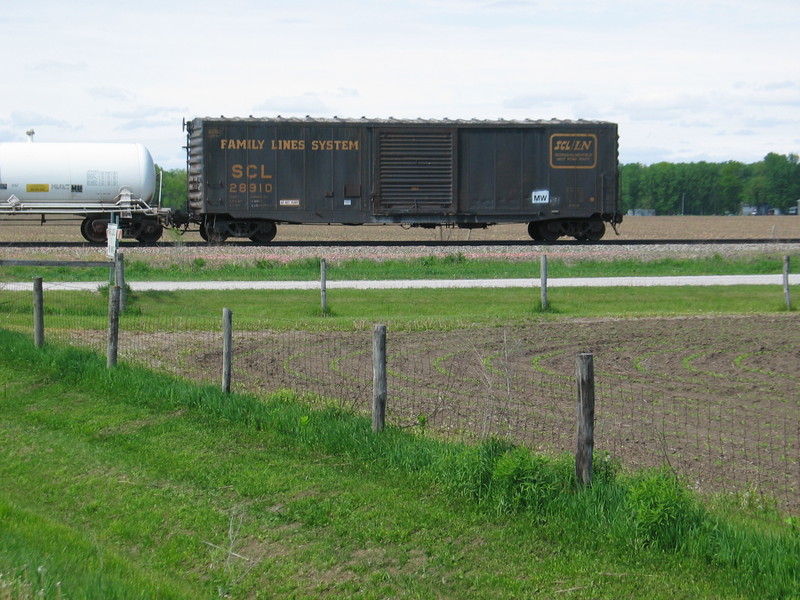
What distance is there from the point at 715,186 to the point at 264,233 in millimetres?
160975

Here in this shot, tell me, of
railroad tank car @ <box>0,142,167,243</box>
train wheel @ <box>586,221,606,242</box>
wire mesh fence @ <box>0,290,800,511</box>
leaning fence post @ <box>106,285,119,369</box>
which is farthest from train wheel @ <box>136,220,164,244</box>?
leaning fence post @ <box>106,285,119,369</box>

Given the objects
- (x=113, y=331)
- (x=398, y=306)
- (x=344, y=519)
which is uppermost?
(x=113, y=331)

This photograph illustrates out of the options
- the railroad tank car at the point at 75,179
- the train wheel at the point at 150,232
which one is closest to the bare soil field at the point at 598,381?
the railroad tank car at the point at 75,179

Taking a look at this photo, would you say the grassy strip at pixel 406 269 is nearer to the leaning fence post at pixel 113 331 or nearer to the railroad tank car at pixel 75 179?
the railroad tank car at pixel 75 179

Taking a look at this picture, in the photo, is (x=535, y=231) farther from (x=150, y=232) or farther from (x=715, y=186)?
(x=715, y=186)

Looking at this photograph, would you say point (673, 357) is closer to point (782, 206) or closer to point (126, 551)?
point (126, 551)

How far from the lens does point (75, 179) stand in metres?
32.0

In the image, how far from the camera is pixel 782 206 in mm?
167125

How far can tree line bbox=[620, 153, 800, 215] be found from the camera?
168 meters

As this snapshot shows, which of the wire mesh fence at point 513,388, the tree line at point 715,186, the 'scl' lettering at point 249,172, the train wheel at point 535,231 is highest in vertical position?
the tree line at point 715,186

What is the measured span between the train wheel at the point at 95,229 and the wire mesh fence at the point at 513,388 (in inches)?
579

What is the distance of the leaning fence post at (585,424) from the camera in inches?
297

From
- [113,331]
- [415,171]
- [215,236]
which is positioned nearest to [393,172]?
[415,171]

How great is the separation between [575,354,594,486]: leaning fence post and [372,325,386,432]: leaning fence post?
2.34 m
